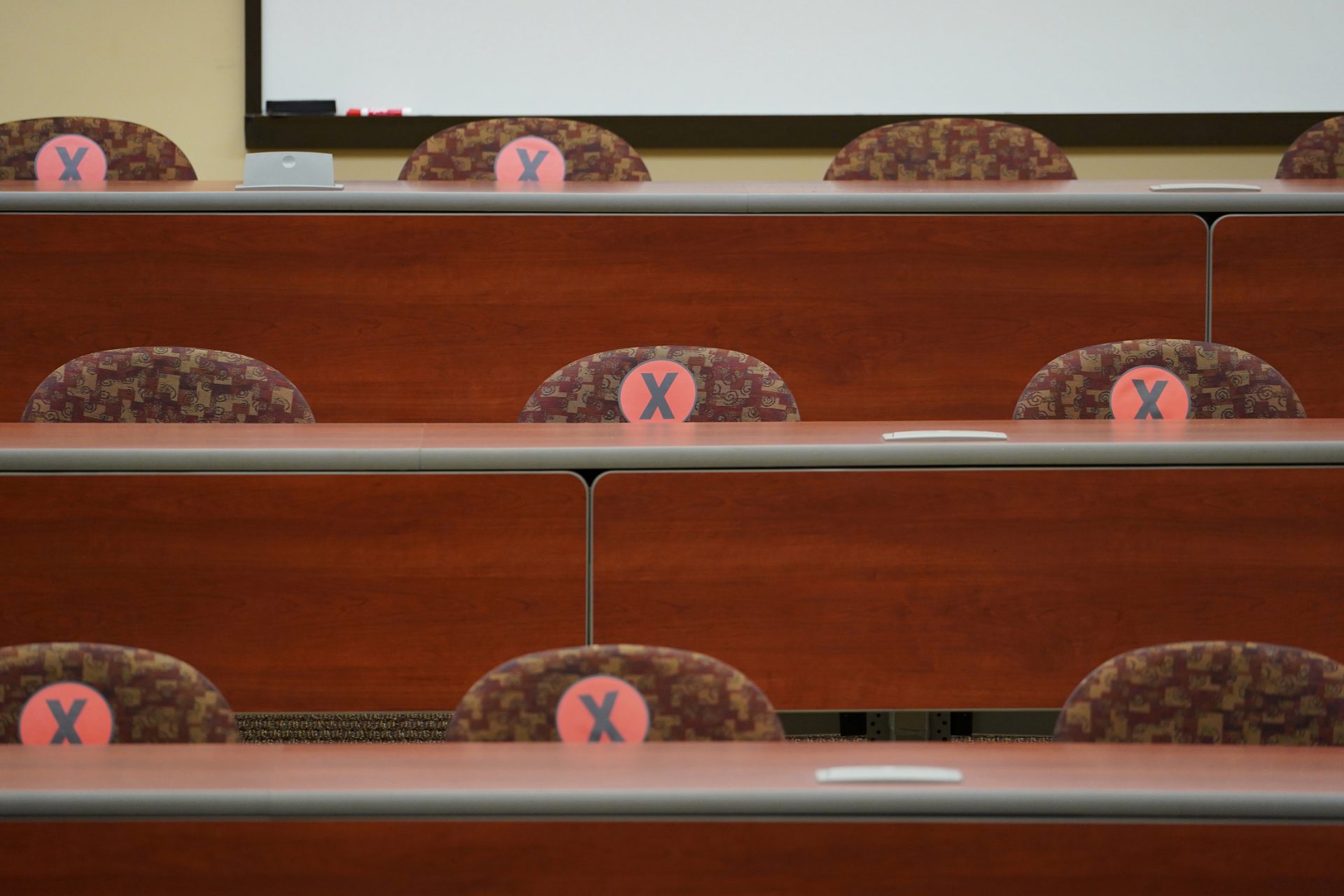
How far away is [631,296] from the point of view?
2.15m

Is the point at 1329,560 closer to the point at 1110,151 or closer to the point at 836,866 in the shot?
the point at 836,866

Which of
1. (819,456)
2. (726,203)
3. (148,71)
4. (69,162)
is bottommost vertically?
(819,456)

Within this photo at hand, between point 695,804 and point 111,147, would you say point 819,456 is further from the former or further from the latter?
point 111,147

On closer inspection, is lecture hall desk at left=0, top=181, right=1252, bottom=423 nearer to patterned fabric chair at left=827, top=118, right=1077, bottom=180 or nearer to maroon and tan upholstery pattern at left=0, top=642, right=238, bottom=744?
patterned fabric chair at left=827, top=118, right=1077, bottom=180

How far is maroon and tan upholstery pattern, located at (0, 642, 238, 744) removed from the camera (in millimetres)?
1186

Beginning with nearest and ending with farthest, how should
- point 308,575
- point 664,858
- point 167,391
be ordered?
point 664,858 → point 308,575 → point 167,391

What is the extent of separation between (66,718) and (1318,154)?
2473 millimetres

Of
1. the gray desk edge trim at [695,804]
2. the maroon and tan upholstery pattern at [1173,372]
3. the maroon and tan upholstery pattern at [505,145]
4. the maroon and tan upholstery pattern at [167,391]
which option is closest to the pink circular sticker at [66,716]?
the gray desk edge trim at [695,804]

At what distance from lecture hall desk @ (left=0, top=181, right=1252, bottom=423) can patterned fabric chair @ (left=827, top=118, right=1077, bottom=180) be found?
2.10 ft

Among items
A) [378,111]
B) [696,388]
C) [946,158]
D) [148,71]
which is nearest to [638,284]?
[696,388]

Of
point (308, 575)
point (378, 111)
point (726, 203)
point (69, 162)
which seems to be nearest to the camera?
point (308, 575)

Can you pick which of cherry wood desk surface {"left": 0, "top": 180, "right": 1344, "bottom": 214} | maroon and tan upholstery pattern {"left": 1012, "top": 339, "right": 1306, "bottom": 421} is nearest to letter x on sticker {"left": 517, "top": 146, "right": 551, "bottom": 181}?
cherry wood desk surface {"left": 0, "top": 180, "right": 1344, "bottom": 214}

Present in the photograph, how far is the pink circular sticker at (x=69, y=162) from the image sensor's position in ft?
8.81

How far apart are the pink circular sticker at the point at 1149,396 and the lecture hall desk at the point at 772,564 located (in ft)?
1.09
